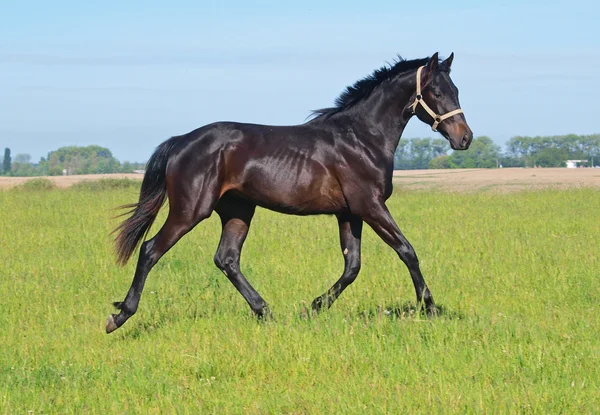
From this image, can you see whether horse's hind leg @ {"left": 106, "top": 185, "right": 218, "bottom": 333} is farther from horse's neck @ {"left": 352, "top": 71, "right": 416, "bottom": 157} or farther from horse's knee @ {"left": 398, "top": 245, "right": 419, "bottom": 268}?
horse's knee @ {"left": 398, "top": 245, "right": 419, "bottom": 268}

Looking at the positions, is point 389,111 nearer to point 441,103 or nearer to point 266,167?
point 441,103

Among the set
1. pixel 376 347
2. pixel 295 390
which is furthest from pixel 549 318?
pixel 295 390

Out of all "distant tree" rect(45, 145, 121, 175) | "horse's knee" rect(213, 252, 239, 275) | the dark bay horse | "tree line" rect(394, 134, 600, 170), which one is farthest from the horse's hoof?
"distant tree" rect(45, 145, 121, 175)

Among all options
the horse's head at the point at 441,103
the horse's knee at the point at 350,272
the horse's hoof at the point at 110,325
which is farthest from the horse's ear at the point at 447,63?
the horse's hoof at the point at 110,325

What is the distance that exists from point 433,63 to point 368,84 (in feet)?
2.08

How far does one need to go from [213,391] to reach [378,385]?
1.04 metres

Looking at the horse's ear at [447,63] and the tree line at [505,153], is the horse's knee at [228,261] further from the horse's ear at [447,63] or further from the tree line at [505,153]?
the tree line at [505,153]

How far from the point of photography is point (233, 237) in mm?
7980

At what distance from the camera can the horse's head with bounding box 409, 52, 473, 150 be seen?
7430mm

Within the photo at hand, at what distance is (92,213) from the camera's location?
17266 millimetres

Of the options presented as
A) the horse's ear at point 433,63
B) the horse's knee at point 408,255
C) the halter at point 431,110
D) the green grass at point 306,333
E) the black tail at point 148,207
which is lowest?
the green grass at point 306,333

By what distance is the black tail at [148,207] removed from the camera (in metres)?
7.67

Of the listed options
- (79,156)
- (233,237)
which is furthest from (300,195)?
(79,156)

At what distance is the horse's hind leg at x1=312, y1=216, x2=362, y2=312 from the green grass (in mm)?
180
